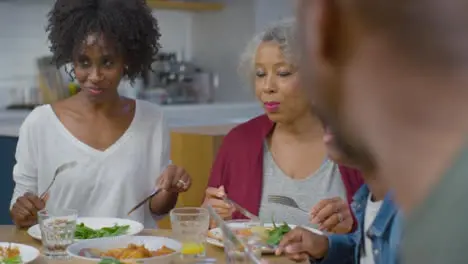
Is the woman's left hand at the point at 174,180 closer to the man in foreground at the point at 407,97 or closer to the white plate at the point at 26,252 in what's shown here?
the white plate at the point at 26,252

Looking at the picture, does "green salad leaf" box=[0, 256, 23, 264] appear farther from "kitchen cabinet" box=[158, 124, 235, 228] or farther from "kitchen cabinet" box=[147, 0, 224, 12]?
"kitchen cabinet" box=[147, 0, 224, 12]

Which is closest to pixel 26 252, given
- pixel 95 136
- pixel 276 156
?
pixel 95 136

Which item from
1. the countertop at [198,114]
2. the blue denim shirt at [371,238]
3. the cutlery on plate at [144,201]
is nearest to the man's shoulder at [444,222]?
the blue denim shirt at [371,238]

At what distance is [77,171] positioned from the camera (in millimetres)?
1949

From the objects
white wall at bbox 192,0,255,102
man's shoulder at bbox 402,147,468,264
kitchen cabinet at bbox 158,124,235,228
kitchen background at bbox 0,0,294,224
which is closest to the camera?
man's shoulder at bbox 402,147,468,264

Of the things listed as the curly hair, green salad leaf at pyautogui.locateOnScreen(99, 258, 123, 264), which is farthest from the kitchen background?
green salad leaf at pyautogui.locateOnScreen(99, 258, 123, 264)

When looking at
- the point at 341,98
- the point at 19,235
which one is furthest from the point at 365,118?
the point at 19,235

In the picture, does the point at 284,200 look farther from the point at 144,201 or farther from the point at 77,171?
the point at 77,171

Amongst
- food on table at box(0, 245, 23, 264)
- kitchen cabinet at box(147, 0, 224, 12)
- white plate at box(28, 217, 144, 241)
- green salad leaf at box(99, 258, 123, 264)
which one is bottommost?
white plate at box(28, 217, 144, 241)

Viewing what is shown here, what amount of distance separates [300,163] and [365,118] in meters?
1.65

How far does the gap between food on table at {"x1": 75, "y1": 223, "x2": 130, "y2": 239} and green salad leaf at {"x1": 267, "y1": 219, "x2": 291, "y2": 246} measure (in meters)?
0.34

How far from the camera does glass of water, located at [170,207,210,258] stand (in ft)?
4.97

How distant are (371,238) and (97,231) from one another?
647 millimetres

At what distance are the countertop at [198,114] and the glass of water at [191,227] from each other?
7.31 feet
